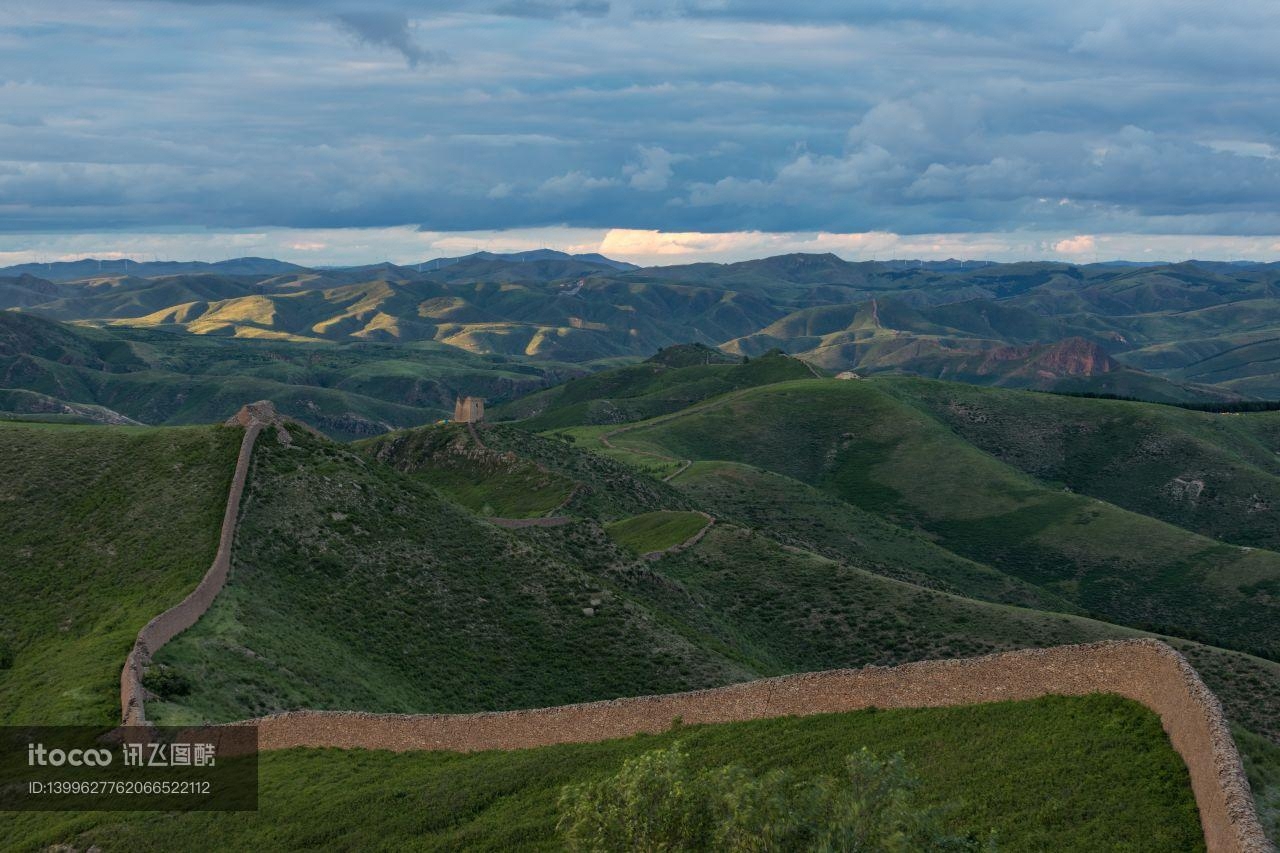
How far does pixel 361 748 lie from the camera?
5300 cm

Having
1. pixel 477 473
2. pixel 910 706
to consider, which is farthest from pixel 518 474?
pixel 910 706

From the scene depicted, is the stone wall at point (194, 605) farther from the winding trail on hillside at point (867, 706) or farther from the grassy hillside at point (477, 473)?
the grassy hillside at point (477, 473)

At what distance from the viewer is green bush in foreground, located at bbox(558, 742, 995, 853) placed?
25625 millimetres

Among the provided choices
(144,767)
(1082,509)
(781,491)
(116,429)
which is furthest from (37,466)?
(1082,509)

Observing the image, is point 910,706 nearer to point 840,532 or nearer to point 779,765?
point 779,765

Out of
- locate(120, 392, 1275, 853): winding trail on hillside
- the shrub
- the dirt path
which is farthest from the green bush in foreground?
the dirt path

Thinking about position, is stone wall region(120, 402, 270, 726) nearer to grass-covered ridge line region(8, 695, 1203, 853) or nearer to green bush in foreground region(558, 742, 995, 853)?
grass-covered ridge line region(8, 695, 1203, 853)

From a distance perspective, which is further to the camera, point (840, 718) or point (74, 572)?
point (74, 572)

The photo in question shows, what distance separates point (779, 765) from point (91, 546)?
5780 cm

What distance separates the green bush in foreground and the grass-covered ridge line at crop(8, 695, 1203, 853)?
15.1ft

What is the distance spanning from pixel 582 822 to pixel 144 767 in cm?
2912

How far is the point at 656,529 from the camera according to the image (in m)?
132

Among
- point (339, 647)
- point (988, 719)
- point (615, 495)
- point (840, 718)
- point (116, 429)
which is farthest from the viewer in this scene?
point (615, 495)

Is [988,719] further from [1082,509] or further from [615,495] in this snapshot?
[1082,509]
